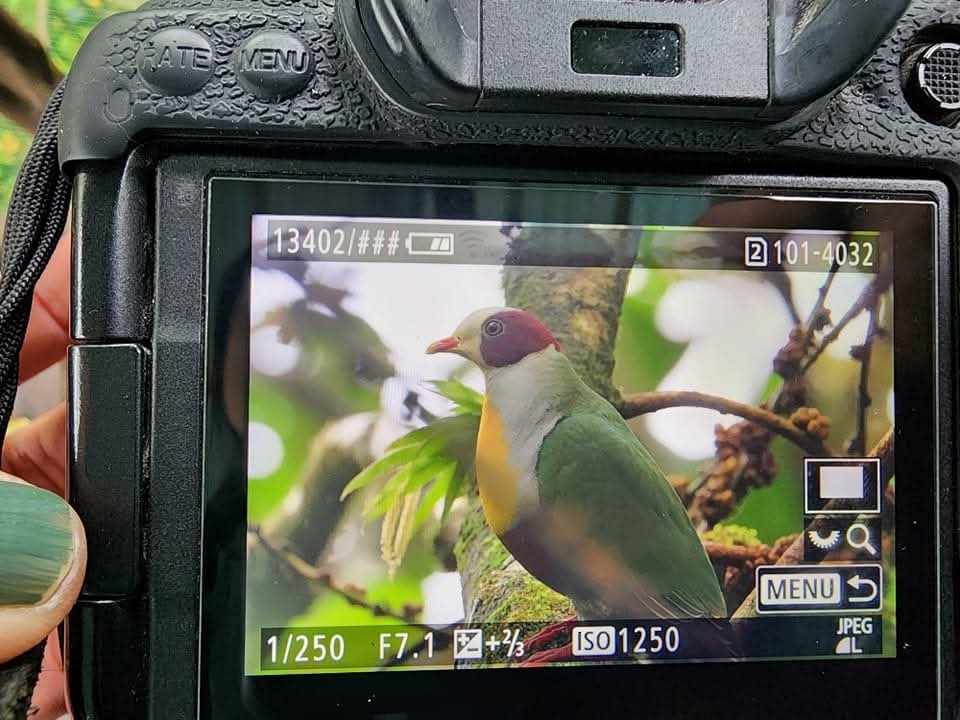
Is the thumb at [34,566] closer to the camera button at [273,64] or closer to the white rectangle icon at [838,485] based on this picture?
the camera button at [273,64]

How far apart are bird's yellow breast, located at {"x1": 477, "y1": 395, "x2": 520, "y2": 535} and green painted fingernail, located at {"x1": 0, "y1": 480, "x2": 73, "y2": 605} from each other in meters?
0.16

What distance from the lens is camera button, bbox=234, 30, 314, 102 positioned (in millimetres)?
343

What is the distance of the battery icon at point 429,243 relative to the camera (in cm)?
37

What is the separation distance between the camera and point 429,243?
367mm

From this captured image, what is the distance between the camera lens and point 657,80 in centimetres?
34

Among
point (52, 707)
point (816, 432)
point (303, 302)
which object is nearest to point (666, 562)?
point (816, 432)

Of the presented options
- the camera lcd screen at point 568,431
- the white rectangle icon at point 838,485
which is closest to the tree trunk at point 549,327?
the camera lcd screen at point 568,431

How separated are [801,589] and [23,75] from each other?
0.57 m

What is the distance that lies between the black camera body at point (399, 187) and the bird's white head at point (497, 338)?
0.10 feet

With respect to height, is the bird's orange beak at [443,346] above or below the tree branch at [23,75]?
below

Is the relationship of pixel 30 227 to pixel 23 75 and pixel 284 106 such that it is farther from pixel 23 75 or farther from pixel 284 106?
pixel 23 75

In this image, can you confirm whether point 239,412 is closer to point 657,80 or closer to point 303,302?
point 303,302

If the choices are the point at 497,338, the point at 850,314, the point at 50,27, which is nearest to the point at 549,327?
the point at 497,338

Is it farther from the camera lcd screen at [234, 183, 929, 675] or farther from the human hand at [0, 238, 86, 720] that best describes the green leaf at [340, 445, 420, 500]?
the human hand at [0, 238, 86, 720]
